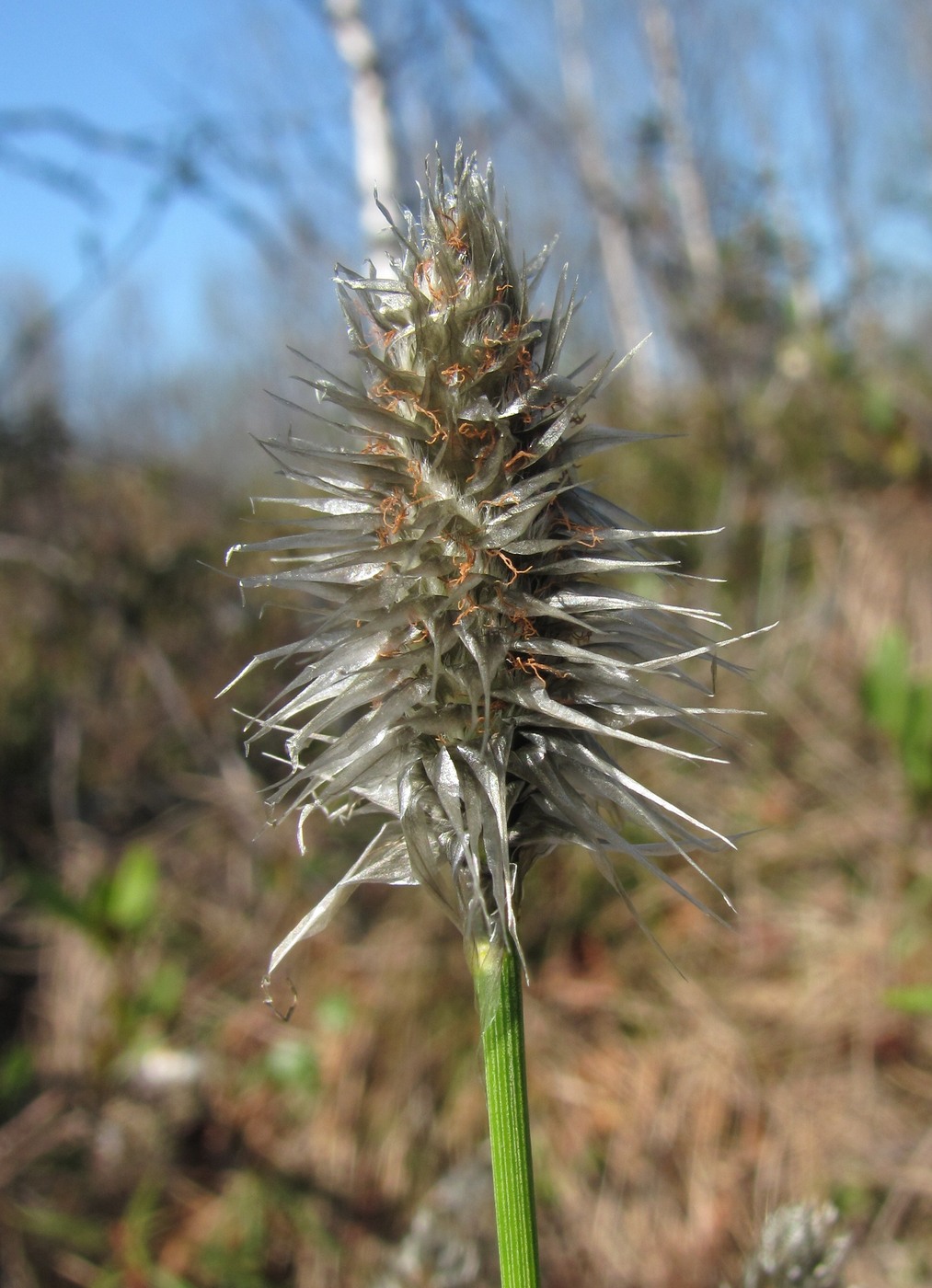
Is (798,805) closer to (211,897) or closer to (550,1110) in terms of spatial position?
(550,1110)

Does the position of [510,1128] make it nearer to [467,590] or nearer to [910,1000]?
[467,590]

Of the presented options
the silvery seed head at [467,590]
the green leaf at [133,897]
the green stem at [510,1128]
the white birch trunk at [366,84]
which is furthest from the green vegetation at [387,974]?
the white birch trunk at [366,84]

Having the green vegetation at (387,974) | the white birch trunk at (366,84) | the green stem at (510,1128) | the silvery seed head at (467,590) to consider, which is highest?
the white birch trunk at (366,84)

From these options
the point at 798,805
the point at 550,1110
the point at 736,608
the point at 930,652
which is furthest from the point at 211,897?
the point at 930,652

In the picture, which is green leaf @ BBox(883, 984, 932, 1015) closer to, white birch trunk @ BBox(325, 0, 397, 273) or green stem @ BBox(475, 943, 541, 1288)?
green stem @ BBox(475, 943, 541, 1288)

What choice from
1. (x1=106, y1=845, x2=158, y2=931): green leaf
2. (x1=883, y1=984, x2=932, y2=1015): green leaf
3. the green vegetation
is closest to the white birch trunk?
the green vegetation

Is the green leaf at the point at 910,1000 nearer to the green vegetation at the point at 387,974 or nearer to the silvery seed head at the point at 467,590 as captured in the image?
the green vegetation at the point at 387,974
